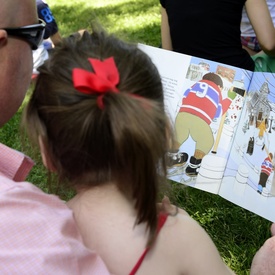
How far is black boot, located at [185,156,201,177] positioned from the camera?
1868mm

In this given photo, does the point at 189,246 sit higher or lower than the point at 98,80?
lower

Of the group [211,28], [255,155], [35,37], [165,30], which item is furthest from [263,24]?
Result: [35,37]

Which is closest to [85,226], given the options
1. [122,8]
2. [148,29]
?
[148,29]

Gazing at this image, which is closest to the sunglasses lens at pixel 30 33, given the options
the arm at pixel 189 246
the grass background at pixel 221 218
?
the grass background at pixel 221 218

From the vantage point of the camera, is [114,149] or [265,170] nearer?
[114,149]

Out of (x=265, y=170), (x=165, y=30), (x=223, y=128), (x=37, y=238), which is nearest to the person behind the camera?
(x=37, y=238)

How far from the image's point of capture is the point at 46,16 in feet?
10.6

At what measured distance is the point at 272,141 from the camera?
67.7 inches

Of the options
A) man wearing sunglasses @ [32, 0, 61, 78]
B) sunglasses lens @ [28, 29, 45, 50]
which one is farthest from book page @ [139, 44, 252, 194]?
man wearing sunglasses @ [32, 0, 61, 78]

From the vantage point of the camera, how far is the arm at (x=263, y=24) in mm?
2186

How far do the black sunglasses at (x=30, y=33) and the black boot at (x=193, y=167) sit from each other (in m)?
0.77

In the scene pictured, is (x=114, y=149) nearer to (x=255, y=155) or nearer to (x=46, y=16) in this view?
(x=255, y=155)

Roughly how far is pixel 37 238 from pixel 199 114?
3.52 ft

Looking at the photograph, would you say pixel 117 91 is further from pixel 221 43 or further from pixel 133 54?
pixel 221 43
